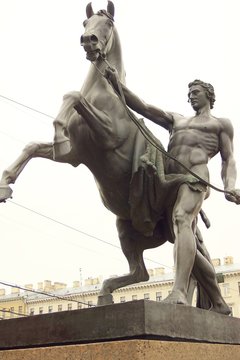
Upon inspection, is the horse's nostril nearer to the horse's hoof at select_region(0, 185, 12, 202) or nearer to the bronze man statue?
the bronze man statue

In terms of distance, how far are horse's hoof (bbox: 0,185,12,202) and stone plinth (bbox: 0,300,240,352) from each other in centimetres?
107

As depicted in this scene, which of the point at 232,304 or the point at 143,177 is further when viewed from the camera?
the point at 232,304

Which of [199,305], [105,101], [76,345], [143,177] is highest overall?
[105,101]

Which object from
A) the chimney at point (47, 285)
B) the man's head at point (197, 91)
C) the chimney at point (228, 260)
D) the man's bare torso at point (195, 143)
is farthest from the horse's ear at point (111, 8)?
the chimney at point (47, 285)

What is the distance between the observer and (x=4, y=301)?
69.3m

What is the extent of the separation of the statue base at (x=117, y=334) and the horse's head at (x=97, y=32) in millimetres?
2556

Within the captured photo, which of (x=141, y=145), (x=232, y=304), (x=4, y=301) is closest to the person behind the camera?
(x=141, y=145)

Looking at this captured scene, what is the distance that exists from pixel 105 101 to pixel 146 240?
157cm

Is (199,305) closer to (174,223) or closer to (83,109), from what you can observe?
(174,223)

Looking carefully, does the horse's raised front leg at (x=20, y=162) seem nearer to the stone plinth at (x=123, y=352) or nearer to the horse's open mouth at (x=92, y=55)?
the horse's open mouth at (x=92, y=55)

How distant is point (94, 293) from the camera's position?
210ft

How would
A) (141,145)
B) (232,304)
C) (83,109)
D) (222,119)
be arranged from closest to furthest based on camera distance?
(83,109) → (141,145) → (222,119) → (232,304)

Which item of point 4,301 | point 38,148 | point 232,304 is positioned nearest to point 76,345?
point 38,148

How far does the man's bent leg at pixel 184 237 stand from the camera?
5184 millimetres
